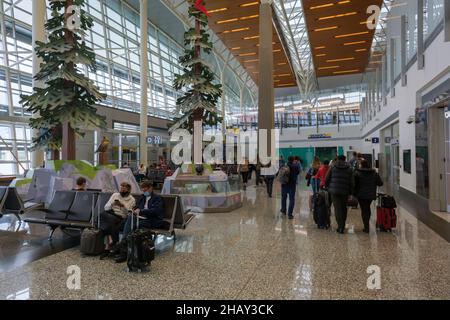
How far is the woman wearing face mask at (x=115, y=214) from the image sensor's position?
17.5ft

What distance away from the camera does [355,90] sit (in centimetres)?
4153

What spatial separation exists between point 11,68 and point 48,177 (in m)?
9.90

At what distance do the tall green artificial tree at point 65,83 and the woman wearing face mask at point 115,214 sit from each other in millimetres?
4143

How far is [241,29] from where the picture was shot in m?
20.9

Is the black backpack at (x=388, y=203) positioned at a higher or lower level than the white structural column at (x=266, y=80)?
lower

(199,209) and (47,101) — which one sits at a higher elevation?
(47,101)

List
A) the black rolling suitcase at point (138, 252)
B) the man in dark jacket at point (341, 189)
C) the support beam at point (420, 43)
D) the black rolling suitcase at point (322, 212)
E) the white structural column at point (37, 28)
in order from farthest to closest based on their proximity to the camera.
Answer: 1. the white structural column at point (37, 28)
2. the support beam at point (420, 43)
3. the black rolling suitcase at point (322, 212)
4. the man in dark jacket at point (341, 189)
5. the black rolling suitcase at point (138, 252)

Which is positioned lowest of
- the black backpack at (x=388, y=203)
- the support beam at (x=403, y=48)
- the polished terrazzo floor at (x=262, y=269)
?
the polished terrazzo floor at (x=262, y=269)

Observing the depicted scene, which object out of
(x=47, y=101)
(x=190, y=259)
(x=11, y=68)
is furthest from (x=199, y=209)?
(x=11, y=68)

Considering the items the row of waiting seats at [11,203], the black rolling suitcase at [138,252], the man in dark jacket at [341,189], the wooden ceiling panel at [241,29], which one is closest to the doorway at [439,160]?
the man in dark jacket at [341,189]

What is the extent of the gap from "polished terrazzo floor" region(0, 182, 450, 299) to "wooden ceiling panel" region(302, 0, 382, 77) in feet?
47.2

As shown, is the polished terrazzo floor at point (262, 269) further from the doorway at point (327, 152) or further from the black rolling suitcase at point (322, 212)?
the doorway at point (327, 152)

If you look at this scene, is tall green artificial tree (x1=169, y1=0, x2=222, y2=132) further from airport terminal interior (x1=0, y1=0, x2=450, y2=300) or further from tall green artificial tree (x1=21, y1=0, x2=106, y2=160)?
tall green artificial tree (x1=21, y1=0, x2=106, y2=160)
